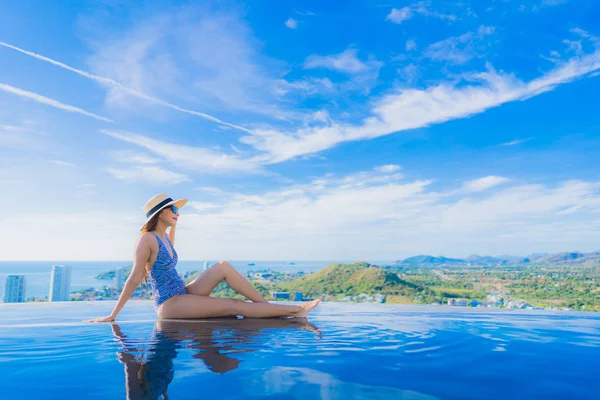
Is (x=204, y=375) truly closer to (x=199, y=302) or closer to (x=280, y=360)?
(x=280, y=360)

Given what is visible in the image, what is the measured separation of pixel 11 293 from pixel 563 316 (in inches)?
626

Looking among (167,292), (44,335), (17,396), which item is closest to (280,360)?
(17,396)

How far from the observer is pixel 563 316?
827cm

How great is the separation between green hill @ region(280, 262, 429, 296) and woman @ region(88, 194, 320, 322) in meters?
10.2

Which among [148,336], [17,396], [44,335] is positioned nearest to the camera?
[17,396]

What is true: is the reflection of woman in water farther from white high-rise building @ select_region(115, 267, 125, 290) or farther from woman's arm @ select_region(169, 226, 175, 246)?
white high-rise building @ select_region(115, 267, 125, 290)

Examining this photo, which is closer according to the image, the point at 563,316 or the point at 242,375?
the point at 242,375

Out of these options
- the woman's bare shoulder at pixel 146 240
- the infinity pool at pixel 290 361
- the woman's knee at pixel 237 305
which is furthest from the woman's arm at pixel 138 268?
the woman's knee at pixel 237 305

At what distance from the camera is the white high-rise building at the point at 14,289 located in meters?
12.9

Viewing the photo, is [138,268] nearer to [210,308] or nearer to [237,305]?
[210,308]

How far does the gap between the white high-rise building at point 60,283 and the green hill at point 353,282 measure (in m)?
8.35

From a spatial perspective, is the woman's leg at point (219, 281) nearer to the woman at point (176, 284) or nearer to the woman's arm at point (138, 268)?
the woman at point (176, 284)

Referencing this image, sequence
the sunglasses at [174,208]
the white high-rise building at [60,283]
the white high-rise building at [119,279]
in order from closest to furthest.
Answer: the sunglasses at [174,208] → the white high-rise building at [60,283] → the white high-rise building at [119,279]

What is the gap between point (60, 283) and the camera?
14.2 meters
